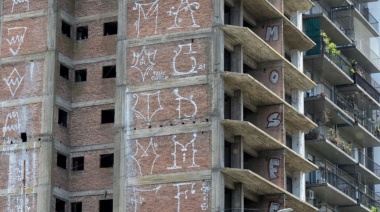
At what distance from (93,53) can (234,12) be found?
8.32 meters

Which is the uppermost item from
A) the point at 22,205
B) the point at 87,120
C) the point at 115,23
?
the point at 115,23

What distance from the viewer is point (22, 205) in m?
77.5

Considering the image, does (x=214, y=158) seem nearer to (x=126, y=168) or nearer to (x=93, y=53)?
(x=126, y=168)

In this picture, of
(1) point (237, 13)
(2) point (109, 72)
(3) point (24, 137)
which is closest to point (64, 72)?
(2) point (109, 72)

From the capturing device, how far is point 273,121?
3135 inches

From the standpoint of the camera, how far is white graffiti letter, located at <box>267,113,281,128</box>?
79.5m

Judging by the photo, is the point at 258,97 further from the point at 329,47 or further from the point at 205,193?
the point at 329,47

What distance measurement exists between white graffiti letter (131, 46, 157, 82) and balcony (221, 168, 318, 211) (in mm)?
7342

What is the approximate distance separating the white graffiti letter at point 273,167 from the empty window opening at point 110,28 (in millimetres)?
11550

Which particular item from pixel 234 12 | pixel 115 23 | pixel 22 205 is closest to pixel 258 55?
pixel 234 12

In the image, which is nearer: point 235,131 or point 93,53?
point 235,131

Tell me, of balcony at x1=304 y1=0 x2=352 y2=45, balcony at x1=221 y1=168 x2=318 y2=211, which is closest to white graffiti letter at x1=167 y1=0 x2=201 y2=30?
balcony at x1=221 y1=168 x2=318 y2=211

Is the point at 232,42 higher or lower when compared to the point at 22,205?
higher

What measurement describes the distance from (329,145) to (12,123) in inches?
840
